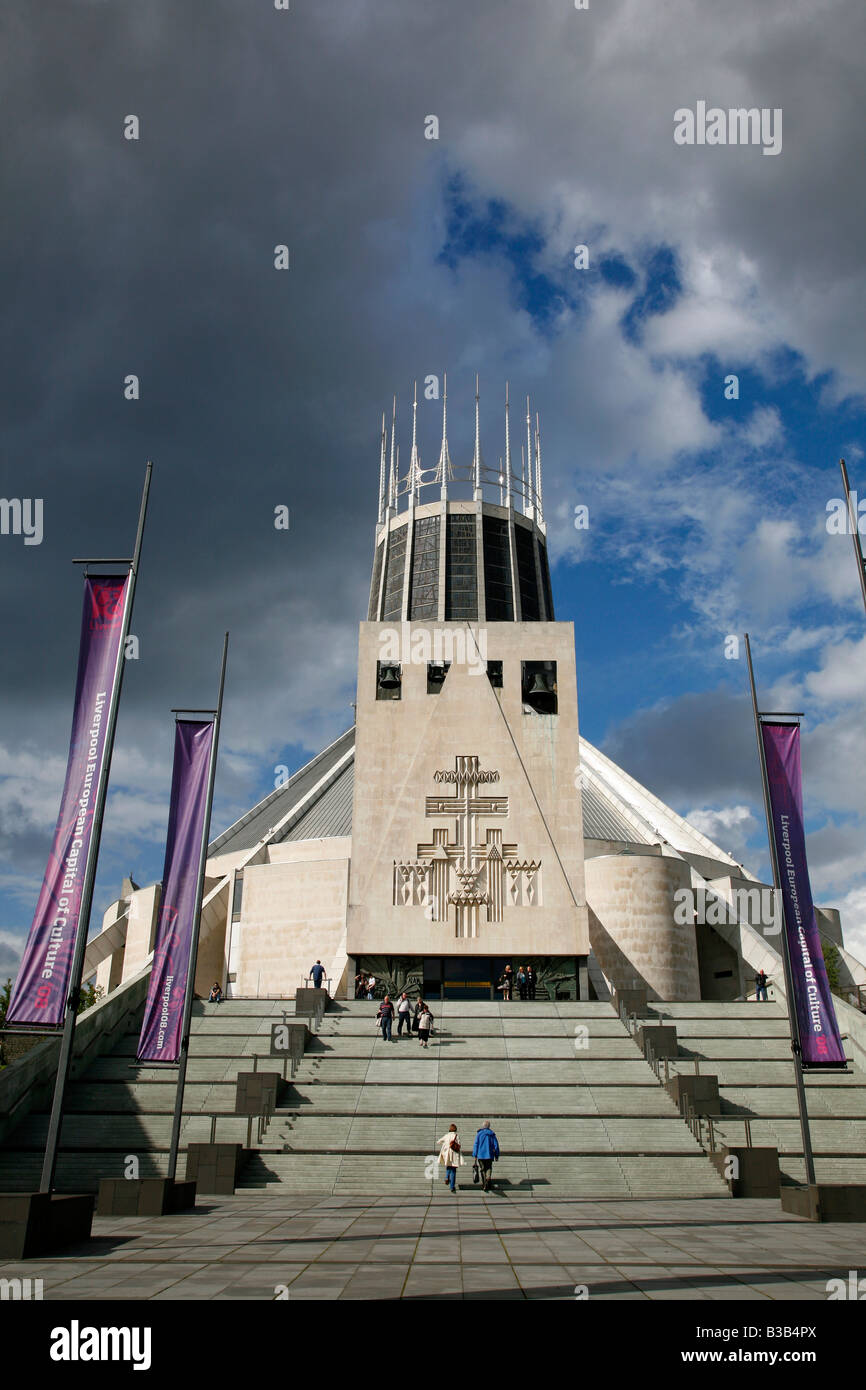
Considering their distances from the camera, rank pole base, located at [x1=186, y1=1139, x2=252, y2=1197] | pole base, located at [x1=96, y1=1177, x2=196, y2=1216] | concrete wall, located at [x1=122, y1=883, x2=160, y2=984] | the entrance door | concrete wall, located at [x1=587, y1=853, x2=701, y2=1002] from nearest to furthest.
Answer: pole base, located at [x1=96, y1=1177, x2=196, y2=1216]
pole base, located at [x1=186, y1=1139, x2=252, y2=1197]
the entrance door
concrete wall, located at [x1=587, y1=853, x2=701, y2=1002]
concrete wall, located at [x1=122, y1=883, x2=160, y2=984]

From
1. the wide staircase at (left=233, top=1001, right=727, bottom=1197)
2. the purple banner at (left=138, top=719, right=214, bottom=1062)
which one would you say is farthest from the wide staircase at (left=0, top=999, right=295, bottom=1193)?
the purple banner at (left=138, top=719, right=214, bottom=1062)

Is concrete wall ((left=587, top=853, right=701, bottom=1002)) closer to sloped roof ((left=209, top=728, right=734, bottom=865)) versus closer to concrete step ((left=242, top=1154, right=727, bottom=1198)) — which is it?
sloped roof ((left=209, top=728, right=734, bottom=865))

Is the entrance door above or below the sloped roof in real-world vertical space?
below

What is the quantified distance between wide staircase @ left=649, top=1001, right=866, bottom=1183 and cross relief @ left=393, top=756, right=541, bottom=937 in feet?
20.5

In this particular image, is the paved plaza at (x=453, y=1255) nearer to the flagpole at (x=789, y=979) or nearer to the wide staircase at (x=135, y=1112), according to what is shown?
the flagpole at (x=789, y=979)

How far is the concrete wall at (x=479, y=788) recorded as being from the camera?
29.9m

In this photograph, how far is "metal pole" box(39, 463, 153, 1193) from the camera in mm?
10508

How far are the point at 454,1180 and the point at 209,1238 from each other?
20.0 feet

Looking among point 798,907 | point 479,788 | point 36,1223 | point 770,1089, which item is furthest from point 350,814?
point 36,1223

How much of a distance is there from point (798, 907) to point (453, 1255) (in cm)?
884

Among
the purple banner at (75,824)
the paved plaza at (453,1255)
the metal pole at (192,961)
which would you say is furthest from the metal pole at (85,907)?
the metal pole at (192,961)

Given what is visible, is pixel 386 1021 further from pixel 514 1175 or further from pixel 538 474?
pixel 538 474
